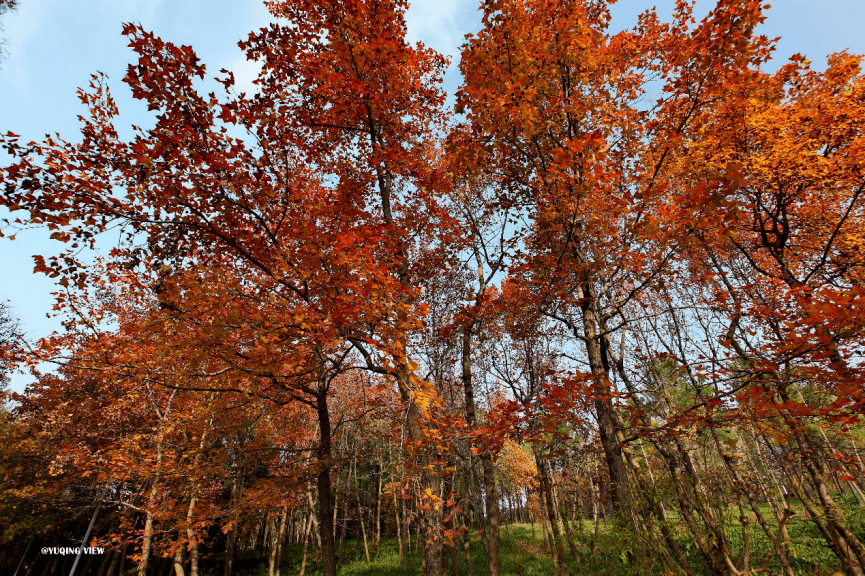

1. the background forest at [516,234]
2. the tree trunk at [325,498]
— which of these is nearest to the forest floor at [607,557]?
the background forest at [516,234]

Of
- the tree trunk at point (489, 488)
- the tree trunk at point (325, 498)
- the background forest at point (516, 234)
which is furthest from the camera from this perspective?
the tree trunk at point (489, 488)

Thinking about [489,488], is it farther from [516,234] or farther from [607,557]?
[516,234]

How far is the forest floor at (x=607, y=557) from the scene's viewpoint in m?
3.96

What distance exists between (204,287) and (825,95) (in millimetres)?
12458

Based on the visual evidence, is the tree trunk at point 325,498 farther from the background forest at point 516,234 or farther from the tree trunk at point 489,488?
the tree trunk at point 489,488

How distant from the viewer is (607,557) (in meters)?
4.21

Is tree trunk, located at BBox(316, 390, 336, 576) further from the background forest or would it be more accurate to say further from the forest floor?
the forest floor

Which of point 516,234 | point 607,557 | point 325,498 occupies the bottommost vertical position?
point 607,557

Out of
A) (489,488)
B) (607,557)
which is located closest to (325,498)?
(489,488)

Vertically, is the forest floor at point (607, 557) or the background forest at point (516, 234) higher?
the background forest at point (516, 234)

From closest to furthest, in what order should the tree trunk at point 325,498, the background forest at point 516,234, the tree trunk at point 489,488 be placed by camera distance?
1. the background forest at point 516,234
2. the tree trunk at point 325,498
3. the tree trunk at point 489,488

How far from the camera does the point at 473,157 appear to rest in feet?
16.4

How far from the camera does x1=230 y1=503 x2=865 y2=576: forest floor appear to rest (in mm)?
3957

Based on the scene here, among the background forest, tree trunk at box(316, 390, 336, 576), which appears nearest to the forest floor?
the background forest
